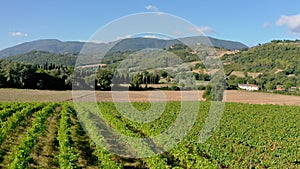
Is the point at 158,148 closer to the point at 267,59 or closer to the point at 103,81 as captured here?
the point at 103,81

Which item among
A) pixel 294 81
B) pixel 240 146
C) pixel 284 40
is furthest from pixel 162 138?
pixel 284 40

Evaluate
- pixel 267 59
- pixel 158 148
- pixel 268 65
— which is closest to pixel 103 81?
pixel 158 148

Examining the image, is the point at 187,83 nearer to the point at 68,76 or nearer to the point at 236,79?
the point at 68,76

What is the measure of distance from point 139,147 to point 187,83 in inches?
952

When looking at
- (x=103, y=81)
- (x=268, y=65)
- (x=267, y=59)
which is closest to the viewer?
(x=103, y=81)

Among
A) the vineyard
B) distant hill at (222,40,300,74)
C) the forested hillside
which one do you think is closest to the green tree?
the vineyard

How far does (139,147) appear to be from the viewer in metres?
17.0

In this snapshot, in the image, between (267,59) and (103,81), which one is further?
(267,59)

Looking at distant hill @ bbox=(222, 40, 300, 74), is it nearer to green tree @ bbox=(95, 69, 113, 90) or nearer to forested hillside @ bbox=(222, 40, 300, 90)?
forested hillside @ bbox=(222, 40, 300, 90)

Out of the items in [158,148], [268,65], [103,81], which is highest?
[268,65]

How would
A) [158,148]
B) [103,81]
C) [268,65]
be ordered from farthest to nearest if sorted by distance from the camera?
[268,65] < [103,81] < [158,148]

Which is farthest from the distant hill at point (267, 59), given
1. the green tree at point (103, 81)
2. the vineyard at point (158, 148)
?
the vineyard at point (158, 148)

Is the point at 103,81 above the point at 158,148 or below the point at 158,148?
above

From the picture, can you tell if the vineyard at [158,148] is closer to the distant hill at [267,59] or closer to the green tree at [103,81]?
the green tree at [103,81]
